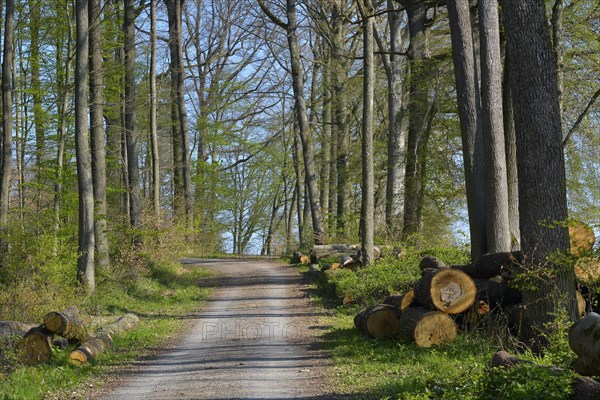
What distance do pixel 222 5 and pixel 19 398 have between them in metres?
39.7

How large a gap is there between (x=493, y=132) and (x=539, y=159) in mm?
5042

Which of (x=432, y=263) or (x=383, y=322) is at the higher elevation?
(x=432, y=263)

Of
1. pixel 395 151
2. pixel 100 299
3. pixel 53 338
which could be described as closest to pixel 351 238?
pixel 395 151

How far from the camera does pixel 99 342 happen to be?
1370 cm

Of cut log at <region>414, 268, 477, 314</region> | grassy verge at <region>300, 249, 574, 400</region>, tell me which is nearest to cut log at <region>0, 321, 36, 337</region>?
grassy verge at <region>300, 249, 574, 400</region>

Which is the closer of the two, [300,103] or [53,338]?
[53,338]

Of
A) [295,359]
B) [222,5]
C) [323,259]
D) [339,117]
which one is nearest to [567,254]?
[295,359]

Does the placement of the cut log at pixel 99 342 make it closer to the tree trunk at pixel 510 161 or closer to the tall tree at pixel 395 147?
the tree trunk at pixel 510 161

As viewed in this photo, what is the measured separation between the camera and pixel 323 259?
2905 centimetres

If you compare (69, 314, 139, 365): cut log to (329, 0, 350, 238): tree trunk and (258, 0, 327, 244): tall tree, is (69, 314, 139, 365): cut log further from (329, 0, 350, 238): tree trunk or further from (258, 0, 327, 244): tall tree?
(329, 0, 350, 238): tree trunk

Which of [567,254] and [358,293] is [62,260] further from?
[567,254]

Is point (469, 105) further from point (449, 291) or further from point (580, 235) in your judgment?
point (449, 291)

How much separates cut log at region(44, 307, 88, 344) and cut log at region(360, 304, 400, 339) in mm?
4974

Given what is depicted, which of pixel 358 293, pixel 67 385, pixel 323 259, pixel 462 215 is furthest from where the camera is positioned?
pixel 462 215
